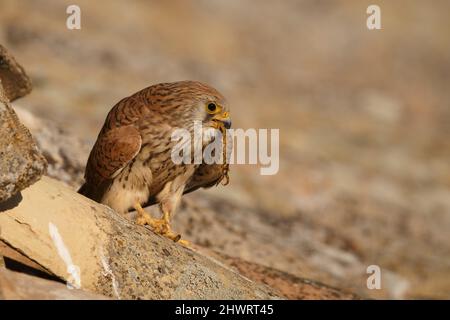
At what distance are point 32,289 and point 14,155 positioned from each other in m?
0.78

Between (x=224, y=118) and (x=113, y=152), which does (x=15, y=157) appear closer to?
(x=113, y=152)

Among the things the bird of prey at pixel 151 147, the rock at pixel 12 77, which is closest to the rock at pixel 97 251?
the bird of prey at pixel 151 147

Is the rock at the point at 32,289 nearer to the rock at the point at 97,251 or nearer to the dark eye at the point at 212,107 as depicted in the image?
the rock at the point at 97,251

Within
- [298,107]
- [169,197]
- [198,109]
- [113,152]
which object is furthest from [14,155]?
[298,107]

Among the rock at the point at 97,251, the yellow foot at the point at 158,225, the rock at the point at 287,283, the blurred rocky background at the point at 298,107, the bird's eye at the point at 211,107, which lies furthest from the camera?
the blurred rocky background at the point at 298,107

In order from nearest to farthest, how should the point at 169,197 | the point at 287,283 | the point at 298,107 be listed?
the point at 169,197
the point at 287,283
the point at 298,107

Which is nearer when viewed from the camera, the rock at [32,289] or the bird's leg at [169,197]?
the rock at [32,289]

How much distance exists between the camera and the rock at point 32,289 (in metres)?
4.81

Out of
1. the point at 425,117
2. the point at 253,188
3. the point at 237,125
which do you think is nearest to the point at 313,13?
the point at 425,117

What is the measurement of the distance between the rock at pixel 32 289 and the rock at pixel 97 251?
0.16 m

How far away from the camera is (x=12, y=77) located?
7539 millimetres

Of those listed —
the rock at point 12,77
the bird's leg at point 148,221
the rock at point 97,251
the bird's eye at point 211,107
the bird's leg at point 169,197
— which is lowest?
the rock at point 97,251
